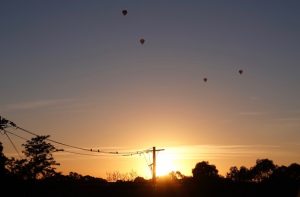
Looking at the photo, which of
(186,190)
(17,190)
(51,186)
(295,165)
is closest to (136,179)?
(186,190)

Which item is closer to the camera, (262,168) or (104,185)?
(104,185)

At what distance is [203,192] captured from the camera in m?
57.6

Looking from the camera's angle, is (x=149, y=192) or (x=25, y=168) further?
(x=25, y=168)

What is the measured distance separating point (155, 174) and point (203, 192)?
14.6 meters

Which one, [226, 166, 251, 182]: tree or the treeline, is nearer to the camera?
the treeline

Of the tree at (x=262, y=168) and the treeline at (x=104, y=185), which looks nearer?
the treeline at (x=104, y=185)

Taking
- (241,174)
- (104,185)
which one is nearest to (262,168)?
(241,174)

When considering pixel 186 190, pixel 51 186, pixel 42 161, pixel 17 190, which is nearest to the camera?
pixel 17 190

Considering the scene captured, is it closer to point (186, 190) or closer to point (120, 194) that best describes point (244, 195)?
point (186, 190)

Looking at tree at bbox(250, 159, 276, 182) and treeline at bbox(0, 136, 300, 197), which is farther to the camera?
tree at bbox(250, 159, 276, 182)

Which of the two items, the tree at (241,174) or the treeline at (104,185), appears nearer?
the treeline at (104,185)

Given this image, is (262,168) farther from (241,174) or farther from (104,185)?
(104,185)

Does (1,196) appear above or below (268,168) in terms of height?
below

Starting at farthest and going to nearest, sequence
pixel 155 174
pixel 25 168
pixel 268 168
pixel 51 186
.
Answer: pixel 268 168 → pixel 25 168 → pixel 51 186 → pixel 155 174
